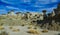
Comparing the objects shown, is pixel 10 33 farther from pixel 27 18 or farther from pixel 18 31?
pixel 27 18

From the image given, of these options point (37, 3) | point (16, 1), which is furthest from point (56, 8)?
point (16, 1)

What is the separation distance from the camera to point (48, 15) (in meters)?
3.68

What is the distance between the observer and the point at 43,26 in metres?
3.64

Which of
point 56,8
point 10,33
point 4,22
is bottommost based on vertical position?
point 10,33

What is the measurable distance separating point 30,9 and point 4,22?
657 millimetres

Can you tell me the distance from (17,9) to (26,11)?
0.21 metres

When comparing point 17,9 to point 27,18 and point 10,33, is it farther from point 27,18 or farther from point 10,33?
point 10,33

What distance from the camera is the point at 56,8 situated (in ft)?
12.1

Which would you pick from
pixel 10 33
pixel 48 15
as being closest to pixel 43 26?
pixel 48 15

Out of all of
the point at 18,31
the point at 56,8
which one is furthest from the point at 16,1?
the point at 56,8

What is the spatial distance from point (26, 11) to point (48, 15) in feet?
1.66

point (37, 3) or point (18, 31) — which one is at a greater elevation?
point (37, 3)

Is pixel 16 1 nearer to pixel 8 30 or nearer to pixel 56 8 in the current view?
pixel 8 30

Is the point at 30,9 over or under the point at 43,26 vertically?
over
